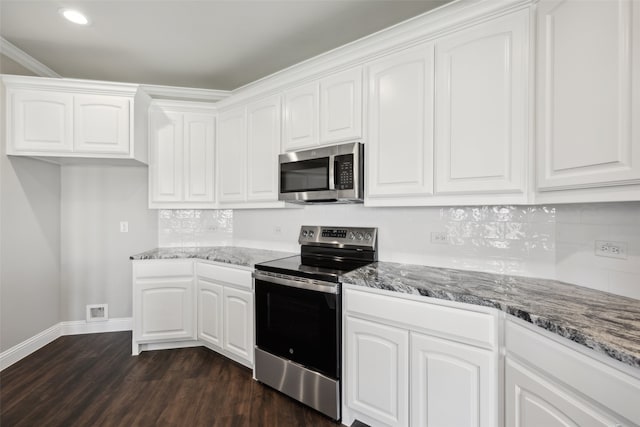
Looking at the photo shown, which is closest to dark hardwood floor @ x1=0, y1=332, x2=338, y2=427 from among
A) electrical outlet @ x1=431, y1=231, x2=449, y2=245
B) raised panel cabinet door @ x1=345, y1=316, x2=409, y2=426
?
raised panel cabinet door @ x1=345, y1=316, x2=409, y2=426

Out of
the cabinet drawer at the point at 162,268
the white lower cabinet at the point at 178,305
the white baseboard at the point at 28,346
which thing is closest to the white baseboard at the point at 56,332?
the white baseboard at the point at 28,346

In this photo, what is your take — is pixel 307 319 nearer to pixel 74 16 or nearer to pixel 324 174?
pixel 324 174

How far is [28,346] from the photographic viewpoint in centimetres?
260

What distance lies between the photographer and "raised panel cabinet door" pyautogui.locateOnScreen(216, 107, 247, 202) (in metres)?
2.74

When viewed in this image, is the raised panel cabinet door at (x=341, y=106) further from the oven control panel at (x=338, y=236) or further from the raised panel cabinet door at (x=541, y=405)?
the raised panel cabinet door at (x=541, y=405)

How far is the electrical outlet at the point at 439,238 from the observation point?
1.94 meters

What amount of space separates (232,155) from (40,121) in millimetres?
1611

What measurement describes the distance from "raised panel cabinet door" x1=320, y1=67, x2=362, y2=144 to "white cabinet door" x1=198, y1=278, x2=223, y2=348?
5.28 feet

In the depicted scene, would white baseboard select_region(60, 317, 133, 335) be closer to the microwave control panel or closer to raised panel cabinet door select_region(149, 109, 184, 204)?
raised panel cabinet door select_region(149, 109, 184, 204)

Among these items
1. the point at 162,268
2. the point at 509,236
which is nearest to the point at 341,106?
the point at 509,236

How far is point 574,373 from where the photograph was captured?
0.92 m

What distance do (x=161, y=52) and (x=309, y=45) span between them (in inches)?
51.4

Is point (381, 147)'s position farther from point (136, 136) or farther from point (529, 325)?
point (136, 136)

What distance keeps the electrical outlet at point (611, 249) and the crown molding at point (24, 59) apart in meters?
4.31
